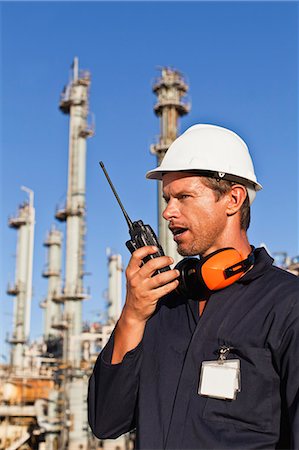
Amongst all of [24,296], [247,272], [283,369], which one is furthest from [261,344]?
[24,296]

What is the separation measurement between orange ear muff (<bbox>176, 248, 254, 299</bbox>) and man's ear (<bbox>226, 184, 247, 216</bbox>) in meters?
0.15

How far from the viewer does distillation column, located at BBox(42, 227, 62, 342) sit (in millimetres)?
30075

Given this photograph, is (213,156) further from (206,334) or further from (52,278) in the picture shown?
(52,278)

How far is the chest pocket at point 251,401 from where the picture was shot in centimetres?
161

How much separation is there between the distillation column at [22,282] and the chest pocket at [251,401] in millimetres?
24311

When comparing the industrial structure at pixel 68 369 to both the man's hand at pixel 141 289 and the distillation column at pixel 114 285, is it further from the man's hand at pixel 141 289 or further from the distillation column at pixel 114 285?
the man's hand at pixel 141 289

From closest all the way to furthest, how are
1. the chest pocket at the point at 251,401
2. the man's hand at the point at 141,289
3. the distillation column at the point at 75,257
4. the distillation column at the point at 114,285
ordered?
the chest pocket at the point at 251,401, the man's hand at the point at 141,289, the distillation column at the point at 75,257, the distillation column at the point at 114,285

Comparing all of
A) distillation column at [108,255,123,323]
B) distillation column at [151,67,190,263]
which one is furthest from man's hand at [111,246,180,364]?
distillation column at [108,255,123,323]

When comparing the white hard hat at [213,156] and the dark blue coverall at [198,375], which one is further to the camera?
the white hard hat at [213,156]

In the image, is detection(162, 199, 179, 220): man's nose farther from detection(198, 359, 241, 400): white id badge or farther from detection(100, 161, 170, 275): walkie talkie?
detection(198, 359, 241, 400): white id badge

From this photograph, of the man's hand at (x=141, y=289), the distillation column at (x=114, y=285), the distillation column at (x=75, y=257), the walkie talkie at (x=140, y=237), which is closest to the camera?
the man's hand at (x=141, y=289)

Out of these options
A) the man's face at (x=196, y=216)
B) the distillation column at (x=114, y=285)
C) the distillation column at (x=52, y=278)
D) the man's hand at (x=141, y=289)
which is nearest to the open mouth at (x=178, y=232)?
the man's face at (x=196, y=216)

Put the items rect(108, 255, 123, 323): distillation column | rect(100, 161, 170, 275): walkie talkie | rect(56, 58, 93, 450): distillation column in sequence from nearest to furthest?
rect(100, 161, 170, 275): walkie talkie
rect(56, 58, 93, 450): distillation column
rect(108, 255, 123, 323): distillation column

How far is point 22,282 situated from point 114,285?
517cm
